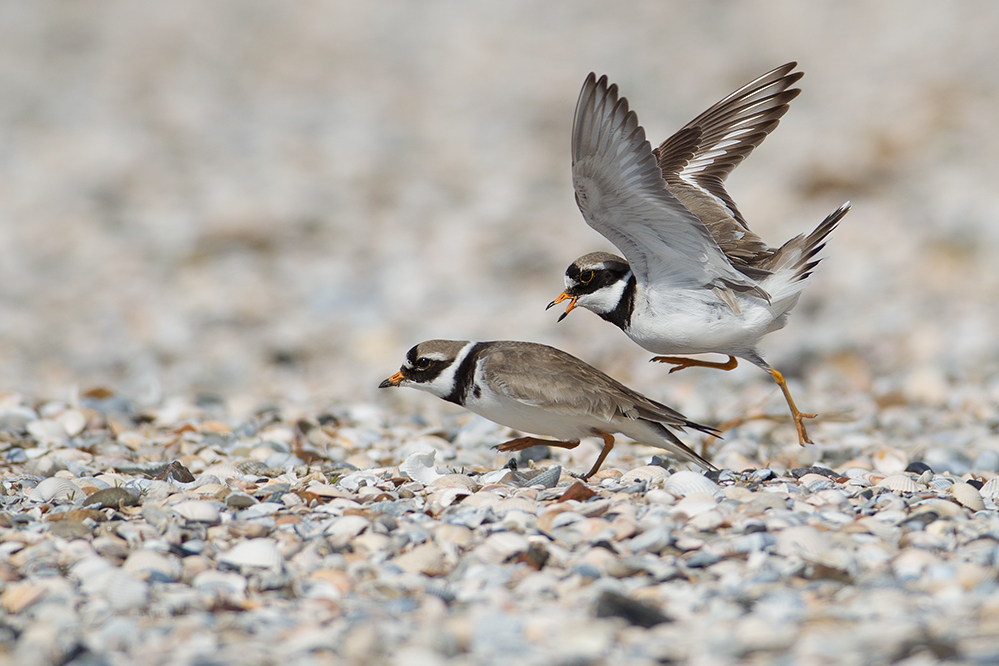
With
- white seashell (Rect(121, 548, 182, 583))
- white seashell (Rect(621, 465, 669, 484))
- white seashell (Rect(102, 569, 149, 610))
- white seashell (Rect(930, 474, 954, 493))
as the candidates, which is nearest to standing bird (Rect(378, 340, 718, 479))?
white seashell (Rect(621, 465, 669, 484))

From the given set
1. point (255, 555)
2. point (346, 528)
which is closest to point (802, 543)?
point (346, 528)

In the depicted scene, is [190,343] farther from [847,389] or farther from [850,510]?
[850,510]

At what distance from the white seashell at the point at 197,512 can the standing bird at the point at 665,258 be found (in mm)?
2191

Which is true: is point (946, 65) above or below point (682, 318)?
above

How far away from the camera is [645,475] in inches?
183

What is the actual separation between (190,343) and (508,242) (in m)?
3.83

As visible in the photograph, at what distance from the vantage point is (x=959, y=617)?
9.87ft

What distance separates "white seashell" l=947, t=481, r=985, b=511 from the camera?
4.17 m

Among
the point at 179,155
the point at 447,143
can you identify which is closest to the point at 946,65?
the point at 447,143

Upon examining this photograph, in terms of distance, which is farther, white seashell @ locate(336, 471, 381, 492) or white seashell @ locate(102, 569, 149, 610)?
white seashell @ locate(336, 471, 381, 492)

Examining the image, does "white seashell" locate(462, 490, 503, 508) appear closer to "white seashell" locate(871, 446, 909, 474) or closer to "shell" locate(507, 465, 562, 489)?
"shell" locate(507, 465, 562, 489)

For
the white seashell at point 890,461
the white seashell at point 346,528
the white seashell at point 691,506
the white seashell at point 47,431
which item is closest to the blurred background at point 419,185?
the white seashell at point 47,431

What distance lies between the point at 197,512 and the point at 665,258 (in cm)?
259

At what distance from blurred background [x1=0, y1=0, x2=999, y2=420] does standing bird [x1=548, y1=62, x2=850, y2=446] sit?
1767 millimetres
